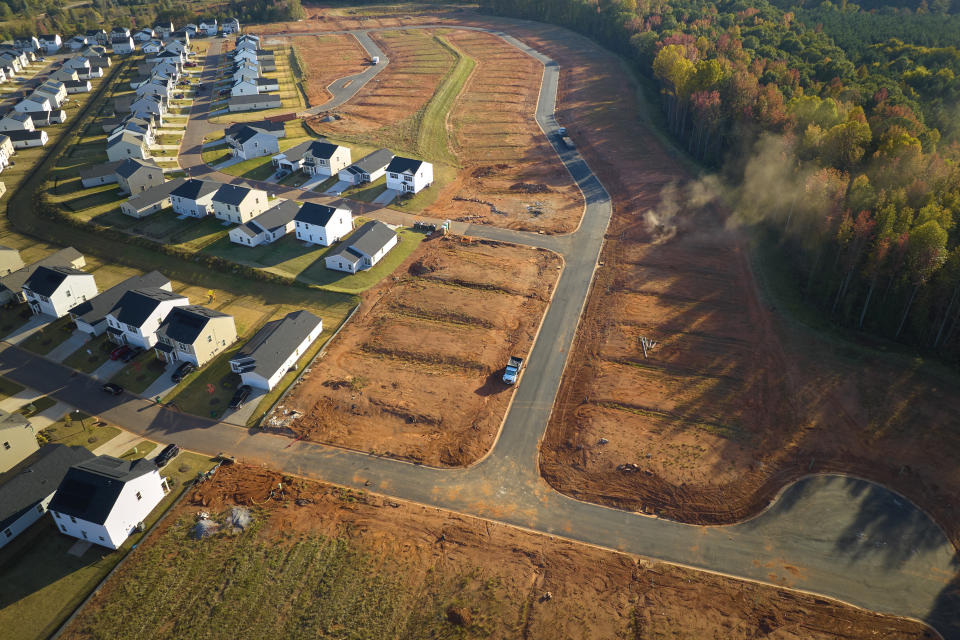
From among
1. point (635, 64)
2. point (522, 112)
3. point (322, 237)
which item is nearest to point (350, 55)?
point (522, 112)

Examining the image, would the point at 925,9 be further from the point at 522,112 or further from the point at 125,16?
the point at 125,16

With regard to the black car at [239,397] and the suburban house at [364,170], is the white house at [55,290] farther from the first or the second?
the suburban house at [364,170]

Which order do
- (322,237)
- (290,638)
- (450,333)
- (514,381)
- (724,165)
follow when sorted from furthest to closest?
(724,165)
(322,237)
(450,333)
(514,381)
(290,638)

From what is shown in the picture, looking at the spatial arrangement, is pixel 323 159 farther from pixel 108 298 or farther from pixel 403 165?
pixel 108 298

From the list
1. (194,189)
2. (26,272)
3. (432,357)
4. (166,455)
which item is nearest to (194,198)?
(194,189)

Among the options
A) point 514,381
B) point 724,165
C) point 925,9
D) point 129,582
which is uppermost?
point 925,9

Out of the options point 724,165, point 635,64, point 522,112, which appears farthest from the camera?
point 635,64

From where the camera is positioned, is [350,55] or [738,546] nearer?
[738,546]
